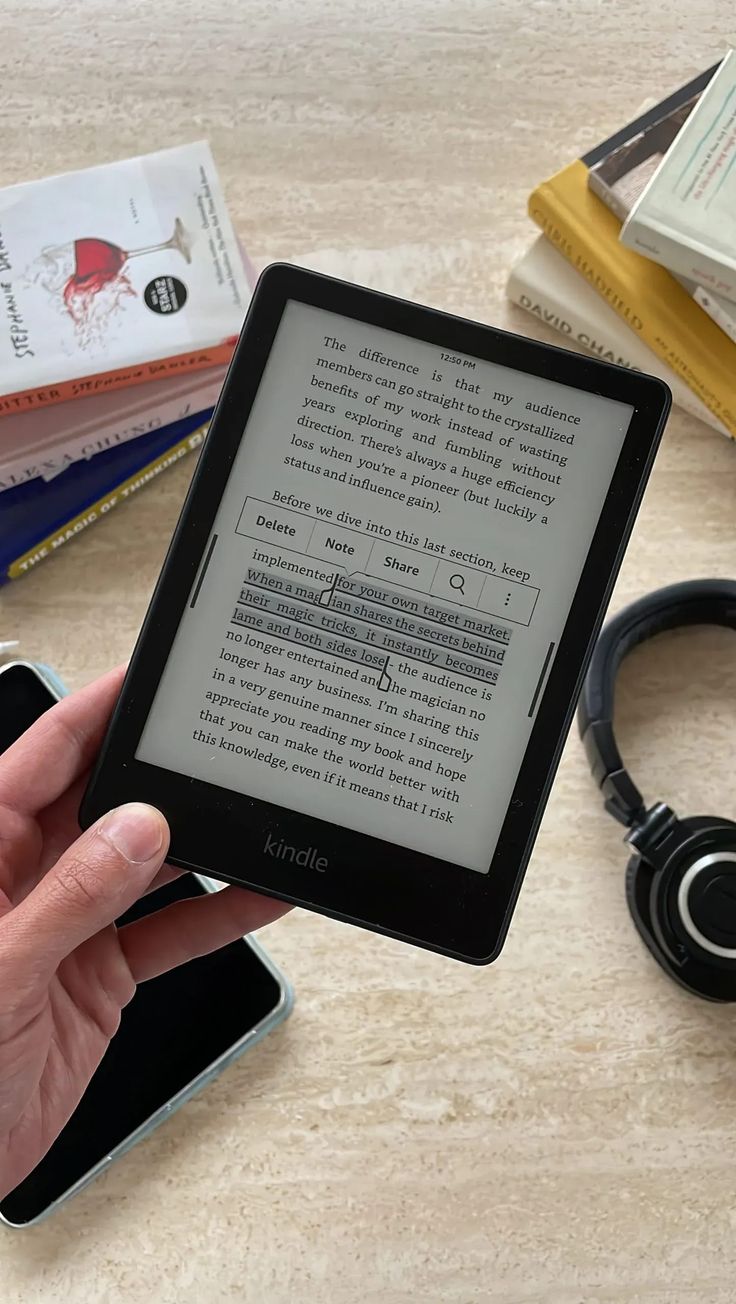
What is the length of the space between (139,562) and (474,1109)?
0.44m

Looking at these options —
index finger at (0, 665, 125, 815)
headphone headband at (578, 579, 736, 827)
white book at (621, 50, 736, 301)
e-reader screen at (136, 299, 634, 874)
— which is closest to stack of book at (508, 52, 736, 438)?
white book at (621, 50, 736, 301)

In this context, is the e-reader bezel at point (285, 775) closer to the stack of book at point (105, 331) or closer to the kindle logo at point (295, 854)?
the kindle logo at point (295, 854)

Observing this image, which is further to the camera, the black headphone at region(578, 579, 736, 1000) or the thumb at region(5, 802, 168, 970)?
the black headphone at region(578, 579, 736, 1000)

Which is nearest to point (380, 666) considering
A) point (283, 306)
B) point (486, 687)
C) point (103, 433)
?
point (486, 687)

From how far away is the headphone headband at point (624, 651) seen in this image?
2.25 ft

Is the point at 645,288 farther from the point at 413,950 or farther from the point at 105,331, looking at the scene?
the point at 413,950

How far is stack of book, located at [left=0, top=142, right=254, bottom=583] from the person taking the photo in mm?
720

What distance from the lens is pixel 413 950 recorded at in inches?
28.1

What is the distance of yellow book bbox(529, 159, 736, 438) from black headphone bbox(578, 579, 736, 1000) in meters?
0.15

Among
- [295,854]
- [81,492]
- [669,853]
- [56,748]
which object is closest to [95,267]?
[81,492]

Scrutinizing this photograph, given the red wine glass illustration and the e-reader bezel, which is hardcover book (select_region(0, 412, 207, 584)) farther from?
the e-reader bezel

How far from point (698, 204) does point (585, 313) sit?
10 cm

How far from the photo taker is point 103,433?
29.1 inches

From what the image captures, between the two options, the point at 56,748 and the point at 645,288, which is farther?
the point at 645,288
